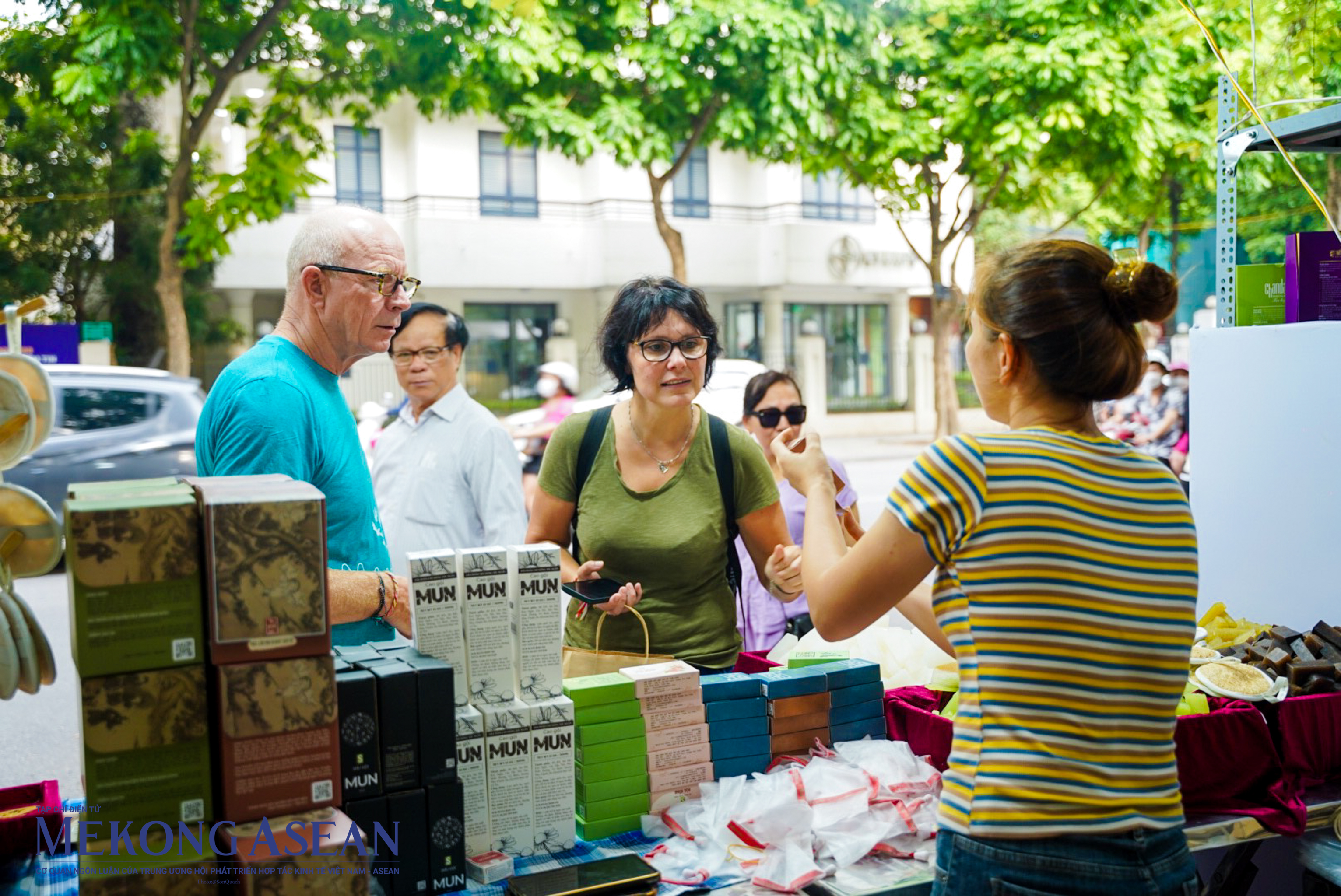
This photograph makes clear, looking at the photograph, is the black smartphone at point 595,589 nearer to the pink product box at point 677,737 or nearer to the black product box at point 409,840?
the pink product box at point 677,737

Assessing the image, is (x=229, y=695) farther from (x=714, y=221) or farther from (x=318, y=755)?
Answer: (x=714, y=221)

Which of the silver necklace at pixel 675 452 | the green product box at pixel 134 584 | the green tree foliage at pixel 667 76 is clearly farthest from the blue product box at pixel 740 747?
the green tree foliage at pixel 667 76

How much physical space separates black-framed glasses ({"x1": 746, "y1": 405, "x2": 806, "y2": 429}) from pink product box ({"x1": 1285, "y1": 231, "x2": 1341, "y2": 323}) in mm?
1681

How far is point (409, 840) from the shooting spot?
1.85 metres

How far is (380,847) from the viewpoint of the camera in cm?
183

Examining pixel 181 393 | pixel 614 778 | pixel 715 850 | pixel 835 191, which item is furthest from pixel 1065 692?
pixel 835 191

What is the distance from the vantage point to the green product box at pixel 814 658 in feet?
8.41

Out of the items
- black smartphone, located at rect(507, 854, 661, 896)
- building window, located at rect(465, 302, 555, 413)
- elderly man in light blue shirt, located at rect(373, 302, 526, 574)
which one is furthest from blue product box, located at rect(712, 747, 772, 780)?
building window, located at rect(465, 302, 555, 413)

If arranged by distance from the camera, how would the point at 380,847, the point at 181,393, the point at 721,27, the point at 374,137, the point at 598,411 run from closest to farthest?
1. the point at 380,847
2. the point at 598,411
3. the point at 181,393
4. the point at 721,27
5. the point at 374,137

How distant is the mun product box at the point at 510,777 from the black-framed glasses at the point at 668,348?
1126mm

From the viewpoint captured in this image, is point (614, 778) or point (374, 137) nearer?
point (614, 778)

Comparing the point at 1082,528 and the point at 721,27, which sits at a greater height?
the point at 721,27

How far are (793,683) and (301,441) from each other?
1.16m

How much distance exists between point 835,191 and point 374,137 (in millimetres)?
9882
